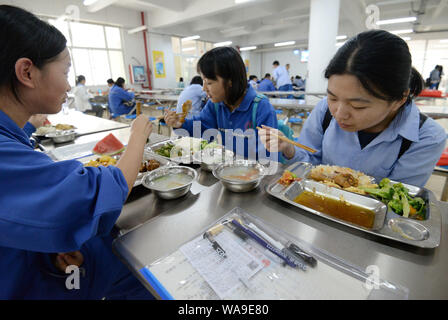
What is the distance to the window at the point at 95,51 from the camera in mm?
9477

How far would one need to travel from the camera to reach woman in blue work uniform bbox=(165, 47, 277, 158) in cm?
189

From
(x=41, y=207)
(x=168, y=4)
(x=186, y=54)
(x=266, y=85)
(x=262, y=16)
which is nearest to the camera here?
(x=41, y=207)

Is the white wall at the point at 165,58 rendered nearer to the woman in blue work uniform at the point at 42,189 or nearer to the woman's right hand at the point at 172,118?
the woman's right hand at the point at 172,118

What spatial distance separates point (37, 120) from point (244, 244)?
7.77 feet

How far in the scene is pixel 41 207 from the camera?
657 millimetres

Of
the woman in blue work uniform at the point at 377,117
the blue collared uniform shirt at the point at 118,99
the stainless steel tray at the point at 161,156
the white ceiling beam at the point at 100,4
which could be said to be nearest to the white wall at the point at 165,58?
the white ceiling beam at the point at 100,4

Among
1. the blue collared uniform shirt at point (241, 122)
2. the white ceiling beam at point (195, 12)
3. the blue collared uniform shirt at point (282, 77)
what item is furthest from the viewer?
the blue collared uniform shirt at point (282, 77)

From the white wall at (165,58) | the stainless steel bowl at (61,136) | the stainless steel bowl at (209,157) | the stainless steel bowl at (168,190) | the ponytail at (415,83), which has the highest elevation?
the white wall at (165,58)

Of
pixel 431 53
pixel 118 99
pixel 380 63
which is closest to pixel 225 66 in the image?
pixel 380 63

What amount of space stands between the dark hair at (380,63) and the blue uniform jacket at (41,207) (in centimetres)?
119

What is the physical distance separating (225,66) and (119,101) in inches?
200

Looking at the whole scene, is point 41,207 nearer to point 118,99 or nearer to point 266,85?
point 118,99

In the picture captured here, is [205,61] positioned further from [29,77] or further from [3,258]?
[3,258]
